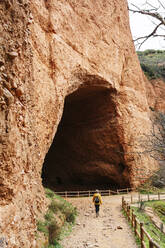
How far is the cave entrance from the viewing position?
16844mm

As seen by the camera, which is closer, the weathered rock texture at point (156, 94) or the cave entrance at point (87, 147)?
the cave entrance at point (87, 147)

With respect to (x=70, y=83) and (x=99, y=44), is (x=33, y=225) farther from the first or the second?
(x=99, y=44)

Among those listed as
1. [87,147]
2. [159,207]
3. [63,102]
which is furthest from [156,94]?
[63,102]

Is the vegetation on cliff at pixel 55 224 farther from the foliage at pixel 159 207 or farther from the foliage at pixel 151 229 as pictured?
the foliage at pixel 159 207

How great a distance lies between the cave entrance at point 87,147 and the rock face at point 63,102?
80mm

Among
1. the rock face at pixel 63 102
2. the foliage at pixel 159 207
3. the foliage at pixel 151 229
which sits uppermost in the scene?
the rock face at pixel 63 102

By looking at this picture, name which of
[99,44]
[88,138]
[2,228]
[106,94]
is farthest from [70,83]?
[2,228]

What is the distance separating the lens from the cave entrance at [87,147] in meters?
16.8

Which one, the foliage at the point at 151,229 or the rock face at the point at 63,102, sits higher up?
the rock face at the point at 63,102

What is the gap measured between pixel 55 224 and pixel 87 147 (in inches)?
462

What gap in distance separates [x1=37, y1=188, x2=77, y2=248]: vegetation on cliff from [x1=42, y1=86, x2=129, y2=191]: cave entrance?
836 centimetres

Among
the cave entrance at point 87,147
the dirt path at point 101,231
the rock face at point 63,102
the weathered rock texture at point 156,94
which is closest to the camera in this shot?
the rock face at point 63,102

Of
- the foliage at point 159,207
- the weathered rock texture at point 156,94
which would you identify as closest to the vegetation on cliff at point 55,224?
the foliage at point 159,207

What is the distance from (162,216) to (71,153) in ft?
32.7
